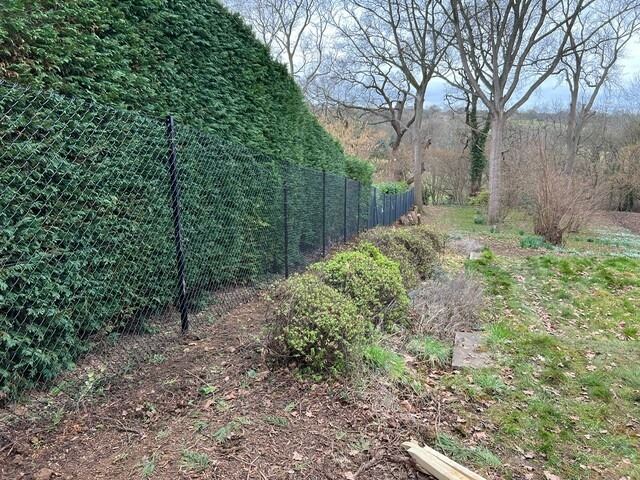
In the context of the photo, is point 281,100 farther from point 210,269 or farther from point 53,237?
point 53,237

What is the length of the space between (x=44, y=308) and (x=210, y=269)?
1915 mm

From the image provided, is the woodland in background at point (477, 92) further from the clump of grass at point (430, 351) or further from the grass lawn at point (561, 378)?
the clump of grass at point (430, 351)

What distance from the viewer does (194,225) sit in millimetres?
3828

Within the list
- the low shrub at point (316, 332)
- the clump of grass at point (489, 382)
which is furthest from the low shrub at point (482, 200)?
the low shrub at point (316, 332)

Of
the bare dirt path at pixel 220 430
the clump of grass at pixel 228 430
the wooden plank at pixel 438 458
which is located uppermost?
the clump of grass at pixel 228 430

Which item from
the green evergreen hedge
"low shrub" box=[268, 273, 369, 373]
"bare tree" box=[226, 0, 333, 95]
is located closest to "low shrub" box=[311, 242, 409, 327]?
"low shrub" box=[268, 273, 369, 373]

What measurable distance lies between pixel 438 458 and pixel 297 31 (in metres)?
22.1

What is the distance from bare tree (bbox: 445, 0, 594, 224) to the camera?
515 inches

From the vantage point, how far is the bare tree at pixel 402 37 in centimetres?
1562

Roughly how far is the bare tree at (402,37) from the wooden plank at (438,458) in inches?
675

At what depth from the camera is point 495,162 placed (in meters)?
14.3

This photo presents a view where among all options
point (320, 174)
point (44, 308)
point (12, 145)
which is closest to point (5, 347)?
point (44, 308)

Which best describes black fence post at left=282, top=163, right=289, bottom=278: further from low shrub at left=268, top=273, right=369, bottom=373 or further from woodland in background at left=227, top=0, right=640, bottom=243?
woodland in background at left=227, top=0, right=640, bottom=243

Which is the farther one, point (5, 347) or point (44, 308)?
point (44, 308)
